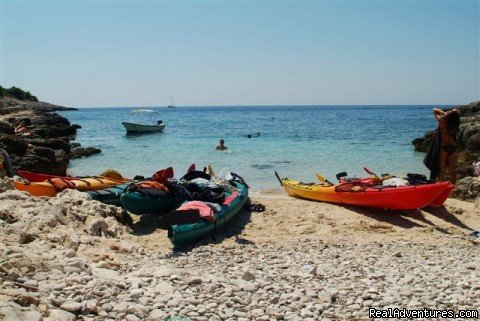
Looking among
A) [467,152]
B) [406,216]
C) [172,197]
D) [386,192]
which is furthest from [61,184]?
[467,152]

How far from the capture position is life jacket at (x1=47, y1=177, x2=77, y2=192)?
948 centimetres

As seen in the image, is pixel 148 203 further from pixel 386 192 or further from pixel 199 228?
pixel 386 192

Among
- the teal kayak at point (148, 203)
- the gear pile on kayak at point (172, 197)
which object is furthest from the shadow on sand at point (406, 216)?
the teal kayak at point (148, 203)

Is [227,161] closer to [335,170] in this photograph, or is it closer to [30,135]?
[335,170]

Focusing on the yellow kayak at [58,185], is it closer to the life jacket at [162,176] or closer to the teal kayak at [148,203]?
the life jacket at [162,176]

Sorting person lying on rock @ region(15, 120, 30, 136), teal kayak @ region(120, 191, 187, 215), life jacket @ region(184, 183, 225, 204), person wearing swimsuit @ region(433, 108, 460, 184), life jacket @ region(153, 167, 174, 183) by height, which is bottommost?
teal kayak @ region(120, 191, 187, 215)

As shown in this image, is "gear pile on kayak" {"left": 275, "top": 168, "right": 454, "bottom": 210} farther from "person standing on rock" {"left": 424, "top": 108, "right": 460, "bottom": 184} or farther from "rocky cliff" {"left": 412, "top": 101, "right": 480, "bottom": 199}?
"rocky cliff" {"left": 412, "top": 101, "right": 480, "bottom": 199}

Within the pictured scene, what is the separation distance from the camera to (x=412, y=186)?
9.22m

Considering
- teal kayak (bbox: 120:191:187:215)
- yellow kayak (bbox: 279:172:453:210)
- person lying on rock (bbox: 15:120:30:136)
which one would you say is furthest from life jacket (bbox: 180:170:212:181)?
person lying on rock (bbox: 15:120:30:136)

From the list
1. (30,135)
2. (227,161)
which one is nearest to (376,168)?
(227,161)

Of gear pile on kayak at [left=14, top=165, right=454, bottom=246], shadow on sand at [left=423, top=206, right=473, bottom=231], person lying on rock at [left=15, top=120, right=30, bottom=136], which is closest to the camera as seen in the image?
gear pile on kayak at [left=14, top=165, right=454, bottom=246]

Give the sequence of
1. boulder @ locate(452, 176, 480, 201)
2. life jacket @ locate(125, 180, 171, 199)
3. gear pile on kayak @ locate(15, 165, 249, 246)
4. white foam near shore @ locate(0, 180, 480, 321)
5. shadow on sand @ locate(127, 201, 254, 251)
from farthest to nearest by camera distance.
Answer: boulder @ locate(452, 176, 480, 201), life jacket @ locate(125, 180, 171, 199), shadow on sand @ locate(127, 201, 254, 251), gear pile on kayak @ locate(15, 165, 249, 246), white foam near shore @ locate(0, 180, 480, 321)

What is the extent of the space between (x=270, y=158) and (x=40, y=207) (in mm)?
15535

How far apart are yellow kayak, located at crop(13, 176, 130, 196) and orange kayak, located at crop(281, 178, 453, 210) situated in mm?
5590
